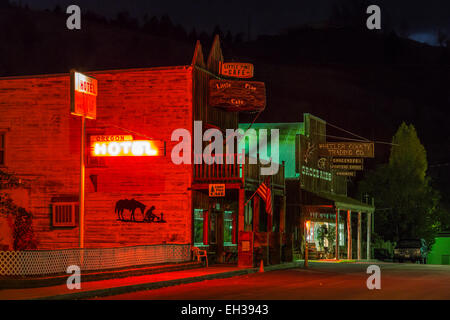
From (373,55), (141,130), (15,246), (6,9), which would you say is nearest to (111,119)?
(141,130)

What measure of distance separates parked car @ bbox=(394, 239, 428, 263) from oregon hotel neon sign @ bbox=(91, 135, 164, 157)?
876 inches

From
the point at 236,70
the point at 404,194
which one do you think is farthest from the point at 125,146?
the point at 404,194

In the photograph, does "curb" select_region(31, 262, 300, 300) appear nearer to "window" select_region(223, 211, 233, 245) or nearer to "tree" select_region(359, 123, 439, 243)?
"window" select_region(223, 211, 233, 245)

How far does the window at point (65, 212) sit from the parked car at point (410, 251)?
23142 millimetres

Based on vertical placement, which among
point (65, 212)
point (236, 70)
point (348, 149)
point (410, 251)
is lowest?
point (410, 251)

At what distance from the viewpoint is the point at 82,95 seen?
80.1 feet

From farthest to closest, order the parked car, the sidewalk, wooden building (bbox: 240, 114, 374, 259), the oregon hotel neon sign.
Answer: the parked car, wooden building (bbox: 240, 114, 374, 259), the oregon hotel neon sign, the sidewalk

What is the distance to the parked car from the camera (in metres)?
46.8

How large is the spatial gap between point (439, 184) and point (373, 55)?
120817 millimetres

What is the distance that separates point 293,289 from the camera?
20.2 m

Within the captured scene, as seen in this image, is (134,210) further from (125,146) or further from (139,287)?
(139,287)

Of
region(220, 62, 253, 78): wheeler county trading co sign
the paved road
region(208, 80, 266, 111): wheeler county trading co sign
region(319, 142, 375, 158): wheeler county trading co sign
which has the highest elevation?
region(220, 62, 253, 78): wheeler county trading co sign

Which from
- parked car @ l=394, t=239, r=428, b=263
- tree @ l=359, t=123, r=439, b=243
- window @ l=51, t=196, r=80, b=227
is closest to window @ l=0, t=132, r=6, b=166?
window @ l=51, t=196, r=80, b=227

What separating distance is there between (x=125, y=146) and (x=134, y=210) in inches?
111
